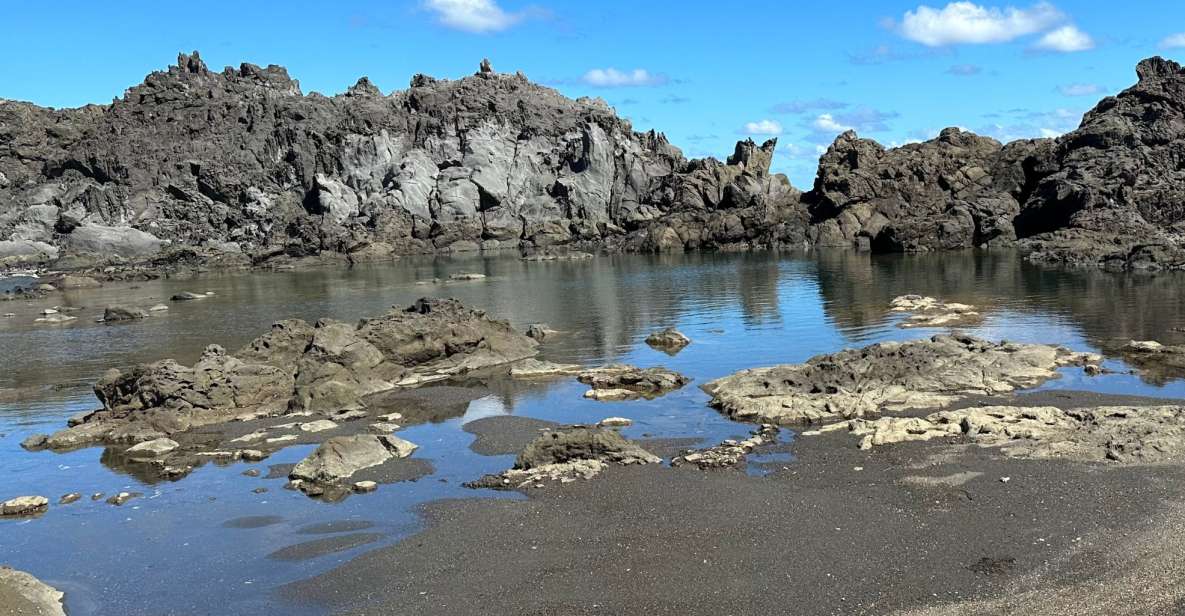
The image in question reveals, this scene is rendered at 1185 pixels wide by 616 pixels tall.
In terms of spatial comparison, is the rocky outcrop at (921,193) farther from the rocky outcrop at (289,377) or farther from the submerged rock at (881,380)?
the rocky outcrop at (289,377)

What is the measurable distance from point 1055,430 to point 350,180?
544 ft

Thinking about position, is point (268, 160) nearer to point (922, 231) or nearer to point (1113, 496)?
point (922, 231)

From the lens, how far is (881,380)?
103 feet

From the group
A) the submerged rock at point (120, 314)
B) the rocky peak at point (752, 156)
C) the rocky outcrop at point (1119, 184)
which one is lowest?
the submerged rock at point (120, 314)

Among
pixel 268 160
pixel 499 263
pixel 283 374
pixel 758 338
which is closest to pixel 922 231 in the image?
pixel 499 263

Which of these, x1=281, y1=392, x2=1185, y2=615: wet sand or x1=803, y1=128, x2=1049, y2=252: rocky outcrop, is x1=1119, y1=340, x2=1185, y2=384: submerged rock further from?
x1=803, y1=128, x2=1049, y2=252: rocky outcrop

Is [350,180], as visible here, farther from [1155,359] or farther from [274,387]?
[1155,359]

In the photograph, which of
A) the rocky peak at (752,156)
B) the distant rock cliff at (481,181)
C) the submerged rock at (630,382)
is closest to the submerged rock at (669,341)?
the submerged rock at (630,382)

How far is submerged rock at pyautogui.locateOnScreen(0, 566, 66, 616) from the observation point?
15781 millimetres

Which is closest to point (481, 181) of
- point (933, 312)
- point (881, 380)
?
point (933, 312)

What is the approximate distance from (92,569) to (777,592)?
46.6 ft

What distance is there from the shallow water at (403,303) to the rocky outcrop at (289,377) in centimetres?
195

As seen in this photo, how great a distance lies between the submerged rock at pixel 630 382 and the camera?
34.2 metres

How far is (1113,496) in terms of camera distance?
1916 centimetres
